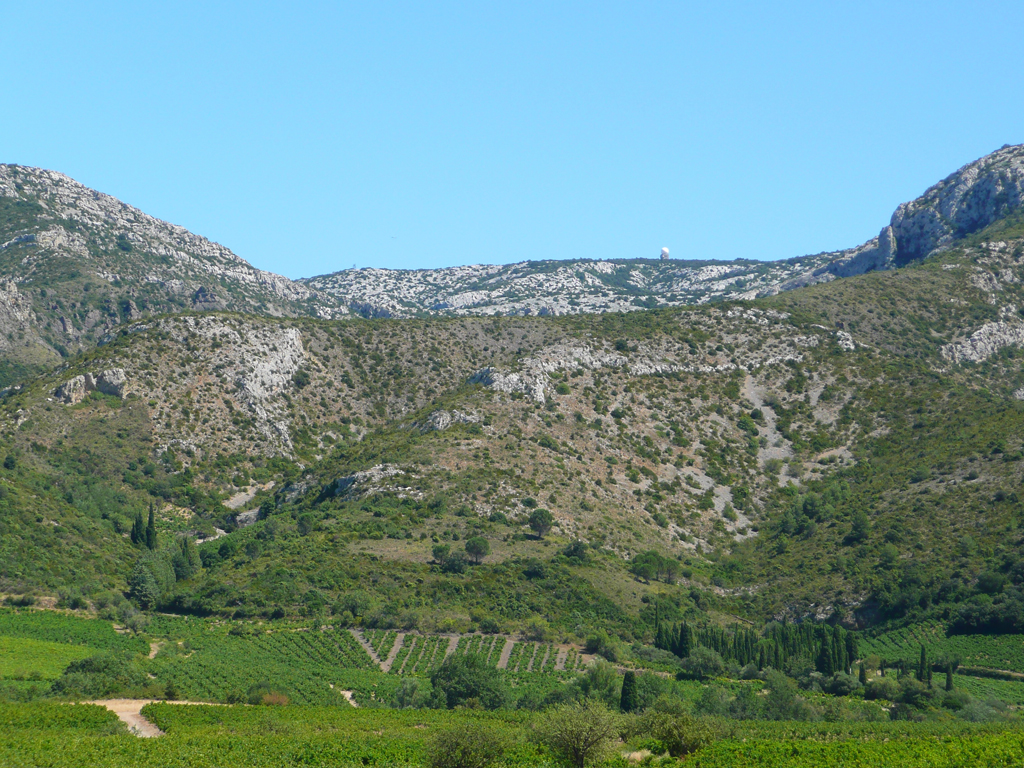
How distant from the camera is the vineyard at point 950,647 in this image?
87250 mm

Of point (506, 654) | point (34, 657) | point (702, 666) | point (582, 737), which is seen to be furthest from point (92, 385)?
point (582, 737)

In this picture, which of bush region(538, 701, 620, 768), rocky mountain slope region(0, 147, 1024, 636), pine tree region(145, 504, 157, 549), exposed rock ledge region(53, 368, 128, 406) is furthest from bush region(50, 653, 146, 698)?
exposed rock ledge region(53, 368, 128, 406)

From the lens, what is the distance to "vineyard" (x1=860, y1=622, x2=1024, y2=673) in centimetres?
8725

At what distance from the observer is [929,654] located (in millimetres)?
89750

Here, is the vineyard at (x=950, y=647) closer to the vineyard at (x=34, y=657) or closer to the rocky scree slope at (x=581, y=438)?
the rocky scree slope at (x=581, y=438)

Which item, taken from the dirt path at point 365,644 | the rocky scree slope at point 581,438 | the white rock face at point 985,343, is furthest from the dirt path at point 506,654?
the white rock face at point 985,343

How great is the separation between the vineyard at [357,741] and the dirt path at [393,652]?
65.6 feet

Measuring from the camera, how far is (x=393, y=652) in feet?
297

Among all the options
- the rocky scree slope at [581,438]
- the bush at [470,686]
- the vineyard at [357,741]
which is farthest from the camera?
the rocky scree slope at [581,438]

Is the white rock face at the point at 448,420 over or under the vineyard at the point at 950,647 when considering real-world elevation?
over

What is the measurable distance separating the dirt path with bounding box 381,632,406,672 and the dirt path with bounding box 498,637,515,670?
30.7 ft

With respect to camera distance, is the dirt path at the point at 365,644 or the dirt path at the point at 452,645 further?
the dirt path at the point at 452,645

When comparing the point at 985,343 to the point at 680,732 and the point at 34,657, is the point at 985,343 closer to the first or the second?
the point at 680,732

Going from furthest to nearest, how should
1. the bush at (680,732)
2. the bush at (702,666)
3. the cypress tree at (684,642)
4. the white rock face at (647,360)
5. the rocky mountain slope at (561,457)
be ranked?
the white rock face at (647,360), the rocky mountain slope at (561,457), the cypress tree at (684,642), the bush at (702,666), the bush at (680,732)
